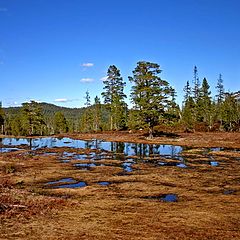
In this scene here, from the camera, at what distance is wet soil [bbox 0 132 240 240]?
13570mm

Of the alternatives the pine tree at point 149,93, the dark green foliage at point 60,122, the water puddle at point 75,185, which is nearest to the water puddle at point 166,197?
the water puddle at point 75,185

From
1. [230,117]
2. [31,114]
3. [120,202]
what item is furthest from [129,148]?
[31,114]

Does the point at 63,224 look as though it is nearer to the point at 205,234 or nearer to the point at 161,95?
the point at 205,234

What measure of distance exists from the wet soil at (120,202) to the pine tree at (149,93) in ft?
102

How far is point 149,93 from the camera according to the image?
2586 inches

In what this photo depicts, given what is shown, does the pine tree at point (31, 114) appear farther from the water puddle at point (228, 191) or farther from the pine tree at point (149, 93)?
A: the water puddle at point (228, 191)

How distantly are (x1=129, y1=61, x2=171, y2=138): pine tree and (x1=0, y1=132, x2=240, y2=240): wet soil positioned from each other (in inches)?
1220

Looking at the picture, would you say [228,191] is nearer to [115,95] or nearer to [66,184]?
[66,184]

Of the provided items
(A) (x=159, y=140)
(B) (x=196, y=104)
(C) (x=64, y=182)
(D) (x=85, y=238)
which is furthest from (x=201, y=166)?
(B) (x=196, y=104)

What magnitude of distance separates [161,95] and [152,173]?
37543mm

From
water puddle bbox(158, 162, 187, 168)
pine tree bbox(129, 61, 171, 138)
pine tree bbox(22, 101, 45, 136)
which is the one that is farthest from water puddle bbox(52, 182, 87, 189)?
pine tree bbox(22, 101, 45, 136)

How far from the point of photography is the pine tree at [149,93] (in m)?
64.7

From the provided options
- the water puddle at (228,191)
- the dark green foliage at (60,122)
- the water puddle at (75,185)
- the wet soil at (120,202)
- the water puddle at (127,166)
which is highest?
the dark green foliage at (60,122)

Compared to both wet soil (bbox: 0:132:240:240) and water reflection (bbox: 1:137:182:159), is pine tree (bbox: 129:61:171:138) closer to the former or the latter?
water reflection (bbox: 1:137:182:159)
